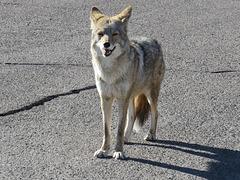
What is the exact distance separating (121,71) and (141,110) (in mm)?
1099

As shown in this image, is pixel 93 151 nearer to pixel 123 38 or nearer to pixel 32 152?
pixel 32 152

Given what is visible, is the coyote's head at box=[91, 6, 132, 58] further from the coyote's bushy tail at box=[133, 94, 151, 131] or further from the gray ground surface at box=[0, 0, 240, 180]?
the gray ground surface at box=[0, 0, 240, 180]

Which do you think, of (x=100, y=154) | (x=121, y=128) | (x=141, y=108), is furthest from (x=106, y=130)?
(x=141, y=108)

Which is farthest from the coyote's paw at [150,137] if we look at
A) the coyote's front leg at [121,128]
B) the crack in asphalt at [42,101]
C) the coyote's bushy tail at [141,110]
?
the crack in asphalt at [42,101]

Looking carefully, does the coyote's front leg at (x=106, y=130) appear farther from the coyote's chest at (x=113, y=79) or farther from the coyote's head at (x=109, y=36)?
the coyote's head at (x=109, y=36)

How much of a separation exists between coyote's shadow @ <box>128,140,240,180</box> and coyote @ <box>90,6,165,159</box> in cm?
32

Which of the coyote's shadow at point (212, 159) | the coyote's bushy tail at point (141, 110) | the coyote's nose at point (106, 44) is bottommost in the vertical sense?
the coyote's shadow at point (212, 159)

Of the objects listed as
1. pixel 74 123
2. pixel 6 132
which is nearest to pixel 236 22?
pixel 74 123

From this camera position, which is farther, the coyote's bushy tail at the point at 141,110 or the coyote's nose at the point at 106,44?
the coyote's bushy tail at the point at 141,110

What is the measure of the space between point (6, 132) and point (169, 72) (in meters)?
3.44

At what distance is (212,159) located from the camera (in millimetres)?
5859

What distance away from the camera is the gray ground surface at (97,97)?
5.70 m

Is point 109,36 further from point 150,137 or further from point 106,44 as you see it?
point 150,137

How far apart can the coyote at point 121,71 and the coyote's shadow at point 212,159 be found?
317 mm
